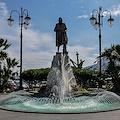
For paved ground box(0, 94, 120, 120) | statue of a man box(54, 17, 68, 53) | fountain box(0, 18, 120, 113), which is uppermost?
statue of a man box(54, 17, 68, 53)

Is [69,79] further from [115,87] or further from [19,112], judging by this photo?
[19,112]

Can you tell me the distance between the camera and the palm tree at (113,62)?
51.8 feet

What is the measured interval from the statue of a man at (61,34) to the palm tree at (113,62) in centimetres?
→ 447

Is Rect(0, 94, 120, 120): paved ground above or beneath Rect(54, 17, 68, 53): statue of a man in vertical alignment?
beneath

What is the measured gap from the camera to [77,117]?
19.7 ft

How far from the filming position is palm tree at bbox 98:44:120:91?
15.8 m

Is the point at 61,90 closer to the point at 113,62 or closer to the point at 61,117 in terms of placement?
the point at 61,117

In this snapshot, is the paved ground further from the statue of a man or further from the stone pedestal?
the statue of a man

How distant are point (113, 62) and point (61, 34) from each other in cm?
565

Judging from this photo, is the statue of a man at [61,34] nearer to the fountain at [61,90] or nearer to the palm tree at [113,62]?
the fountain at [61,90]

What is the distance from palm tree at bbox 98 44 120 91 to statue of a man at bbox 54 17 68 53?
176 inches

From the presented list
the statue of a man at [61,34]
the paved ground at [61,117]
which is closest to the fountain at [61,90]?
the statue of a man at [61,34]

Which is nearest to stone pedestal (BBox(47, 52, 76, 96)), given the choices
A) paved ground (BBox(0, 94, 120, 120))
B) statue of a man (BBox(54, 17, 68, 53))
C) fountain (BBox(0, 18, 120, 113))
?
fountain (BBox(0, 18, 120, 113))

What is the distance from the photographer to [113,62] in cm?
1641
